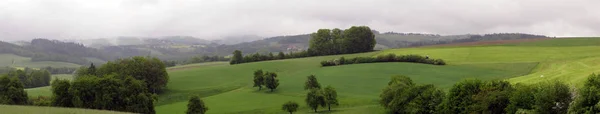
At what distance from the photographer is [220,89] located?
87.4 metres

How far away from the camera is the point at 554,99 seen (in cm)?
3759

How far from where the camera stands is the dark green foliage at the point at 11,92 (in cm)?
6206

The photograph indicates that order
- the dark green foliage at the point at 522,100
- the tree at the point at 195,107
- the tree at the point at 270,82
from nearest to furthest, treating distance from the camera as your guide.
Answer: the dark green foliage at the point at 522,100, the tree at the point at 195,107, the tree at the point at 270,82

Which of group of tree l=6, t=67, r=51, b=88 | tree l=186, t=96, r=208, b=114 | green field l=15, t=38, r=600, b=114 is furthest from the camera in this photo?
group of tree l=6, t=67, r=51, b=88

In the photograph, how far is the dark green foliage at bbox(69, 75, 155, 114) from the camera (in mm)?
59625

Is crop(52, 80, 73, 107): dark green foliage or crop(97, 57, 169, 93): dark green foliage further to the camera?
crop(97, 57, 169, 93): dark green foliage

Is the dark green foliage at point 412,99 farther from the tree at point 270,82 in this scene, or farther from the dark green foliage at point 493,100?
the tree at point 270,82

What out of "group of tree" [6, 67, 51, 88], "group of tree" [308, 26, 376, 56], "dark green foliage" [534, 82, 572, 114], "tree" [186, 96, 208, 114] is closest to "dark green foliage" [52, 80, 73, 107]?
"tree" [186, 96, 208, 114]

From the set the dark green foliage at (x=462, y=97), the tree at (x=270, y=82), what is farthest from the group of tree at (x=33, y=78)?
the dark green foliage at (x=462, y=97)

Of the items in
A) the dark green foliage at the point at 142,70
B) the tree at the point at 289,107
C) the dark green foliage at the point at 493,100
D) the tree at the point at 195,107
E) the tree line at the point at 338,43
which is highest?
the tree line at the point at 338,43

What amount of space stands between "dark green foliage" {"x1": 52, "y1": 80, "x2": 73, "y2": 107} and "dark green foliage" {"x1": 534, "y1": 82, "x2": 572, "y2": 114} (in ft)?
185

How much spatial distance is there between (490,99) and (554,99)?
6.01 meters

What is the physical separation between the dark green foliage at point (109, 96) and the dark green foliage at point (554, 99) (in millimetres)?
46015

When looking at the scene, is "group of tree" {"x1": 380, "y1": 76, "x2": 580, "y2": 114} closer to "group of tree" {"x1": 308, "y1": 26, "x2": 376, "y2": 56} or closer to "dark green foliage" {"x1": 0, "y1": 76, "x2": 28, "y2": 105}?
"dark green foliage" {"x1": 0, "y1": 76, "x2": 28, "y2": 105}
